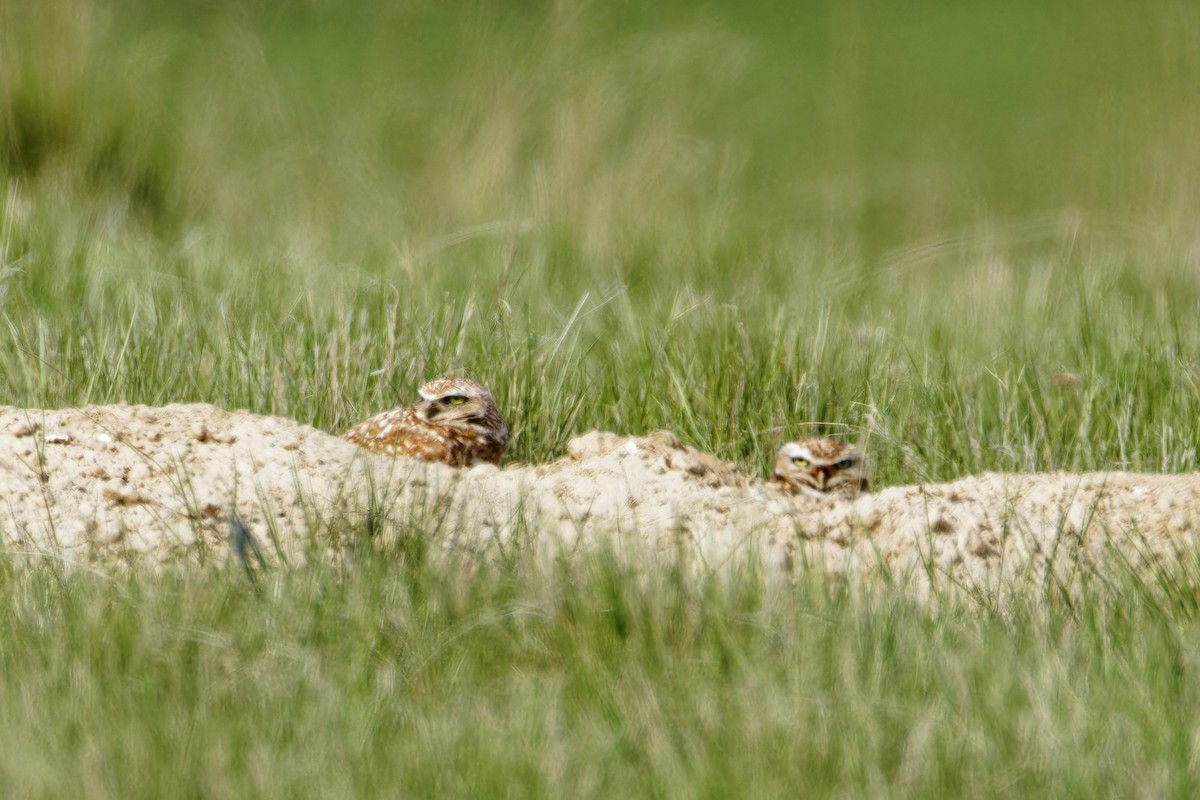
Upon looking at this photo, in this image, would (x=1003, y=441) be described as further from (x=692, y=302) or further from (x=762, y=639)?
(x=762, y=639)

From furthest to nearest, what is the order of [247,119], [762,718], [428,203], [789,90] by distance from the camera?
[789,90], [247,119], [428,203], [762,718]

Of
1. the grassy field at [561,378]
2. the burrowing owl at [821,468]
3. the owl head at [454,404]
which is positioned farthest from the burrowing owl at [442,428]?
the burrowing owl at [821,468]

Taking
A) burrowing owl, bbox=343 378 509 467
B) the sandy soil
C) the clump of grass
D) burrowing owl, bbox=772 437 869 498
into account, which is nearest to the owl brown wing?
burrowing owl, bbox=343 378 509 467

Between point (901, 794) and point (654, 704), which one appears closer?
point (901, 794)

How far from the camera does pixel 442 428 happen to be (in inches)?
173

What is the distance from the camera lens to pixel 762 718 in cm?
265

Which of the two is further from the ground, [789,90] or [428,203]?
[789,90]

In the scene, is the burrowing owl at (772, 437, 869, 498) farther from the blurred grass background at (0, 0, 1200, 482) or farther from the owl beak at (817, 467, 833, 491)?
the blurred grass background at (0, 0, 1200, 482)

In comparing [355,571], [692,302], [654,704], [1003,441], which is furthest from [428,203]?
[654,704]

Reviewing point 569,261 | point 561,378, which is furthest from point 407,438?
point 569,261

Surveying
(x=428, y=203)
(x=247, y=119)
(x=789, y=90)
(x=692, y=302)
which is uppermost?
(x=789, y=90)

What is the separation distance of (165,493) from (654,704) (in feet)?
4.90

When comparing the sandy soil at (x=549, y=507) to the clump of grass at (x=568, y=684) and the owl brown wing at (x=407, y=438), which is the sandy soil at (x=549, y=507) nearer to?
the clump of grass at (x=568, y=684)

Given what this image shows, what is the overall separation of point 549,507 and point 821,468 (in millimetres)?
879
